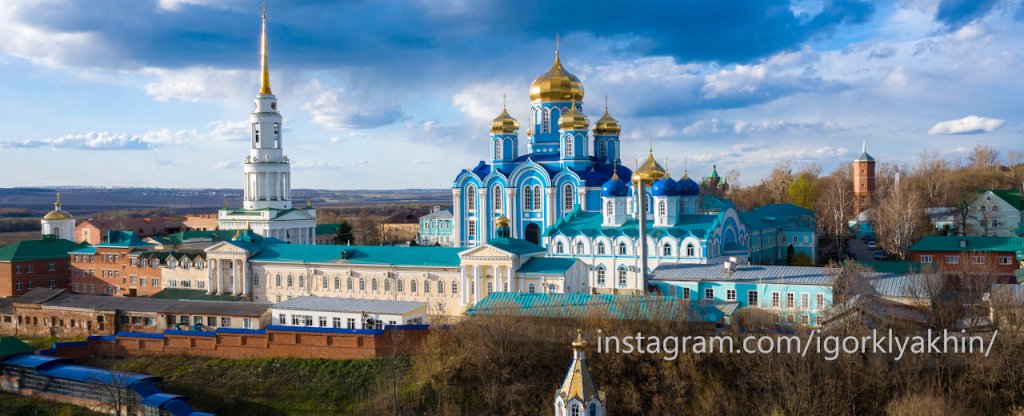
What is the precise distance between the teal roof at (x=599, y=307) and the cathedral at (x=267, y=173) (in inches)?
862

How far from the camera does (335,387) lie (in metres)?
24.2

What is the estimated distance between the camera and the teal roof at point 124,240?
38.4 metres

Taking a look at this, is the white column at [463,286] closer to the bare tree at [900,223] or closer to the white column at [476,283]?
the white column at [476,283]

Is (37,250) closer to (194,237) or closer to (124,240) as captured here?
(124,240)

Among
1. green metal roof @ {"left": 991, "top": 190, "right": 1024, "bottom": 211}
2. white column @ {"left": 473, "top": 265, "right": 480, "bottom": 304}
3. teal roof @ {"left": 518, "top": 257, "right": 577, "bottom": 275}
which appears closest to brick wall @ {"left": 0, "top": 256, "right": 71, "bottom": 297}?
white column @ {"left": 473, "top": 265, "right": 480, "bottom": 304}

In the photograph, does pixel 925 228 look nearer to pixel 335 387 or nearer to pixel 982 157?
pixel 335 387

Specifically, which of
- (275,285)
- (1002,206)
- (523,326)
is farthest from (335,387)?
(1002,206)

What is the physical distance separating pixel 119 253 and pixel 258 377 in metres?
15.8

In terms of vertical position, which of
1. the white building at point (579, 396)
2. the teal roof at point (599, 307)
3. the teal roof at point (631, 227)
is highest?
the teal roof at point (631, 227)

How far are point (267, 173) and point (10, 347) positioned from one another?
20017 millimetres

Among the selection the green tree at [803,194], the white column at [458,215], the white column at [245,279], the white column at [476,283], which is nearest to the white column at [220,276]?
the white column at [245,279]

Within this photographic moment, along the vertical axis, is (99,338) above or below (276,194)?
below

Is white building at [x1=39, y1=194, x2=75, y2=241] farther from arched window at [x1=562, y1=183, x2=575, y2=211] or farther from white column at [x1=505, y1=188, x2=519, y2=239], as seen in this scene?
arched window at [x1=562, y1=183, x2=575, y2=211]

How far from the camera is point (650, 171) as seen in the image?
35.7 metres
